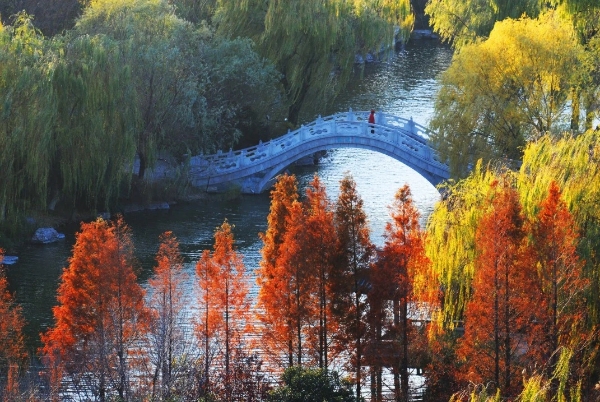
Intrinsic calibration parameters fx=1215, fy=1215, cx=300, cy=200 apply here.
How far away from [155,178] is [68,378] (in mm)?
16837

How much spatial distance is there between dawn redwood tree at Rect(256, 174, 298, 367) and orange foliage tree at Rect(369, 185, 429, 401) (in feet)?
5.36

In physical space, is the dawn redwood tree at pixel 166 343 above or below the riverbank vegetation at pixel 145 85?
below

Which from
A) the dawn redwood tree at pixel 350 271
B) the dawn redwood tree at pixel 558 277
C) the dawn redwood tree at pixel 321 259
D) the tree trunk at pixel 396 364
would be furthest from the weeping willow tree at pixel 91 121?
the dawn redwood tree at pixel 558 277

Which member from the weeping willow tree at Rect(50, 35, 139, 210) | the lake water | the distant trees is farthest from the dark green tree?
the weeping willow tree at Rect(50, 35, 139, 210)

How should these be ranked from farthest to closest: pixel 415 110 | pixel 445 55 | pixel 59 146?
pixel 445 55 → pixel 415 110 → pixel 59 146

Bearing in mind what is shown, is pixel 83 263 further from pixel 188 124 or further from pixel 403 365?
pixel 188 124

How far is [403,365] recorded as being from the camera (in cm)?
2233

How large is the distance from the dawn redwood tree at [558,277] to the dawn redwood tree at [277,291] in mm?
4741

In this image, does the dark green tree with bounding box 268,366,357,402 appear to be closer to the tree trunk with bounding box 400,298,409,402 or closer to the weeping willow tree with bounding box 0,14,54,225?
the tree trunk with bounding box 400,298,409,402

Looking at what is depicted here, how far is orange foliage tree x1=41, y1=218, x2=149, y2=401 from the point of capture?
22.5 meters

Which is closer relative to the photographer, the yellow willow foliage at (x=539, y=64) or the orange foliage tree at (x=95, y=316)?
the orange foliage tree at (x=95, y=316)

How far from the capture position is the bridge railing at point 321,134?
40562 mm

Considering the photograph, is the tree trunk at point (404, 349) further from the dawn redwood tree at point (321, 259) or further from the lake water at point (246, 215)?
the lake water at point (246, 215)

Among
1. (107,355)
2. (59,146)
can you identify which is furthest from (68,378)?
(59,146)
